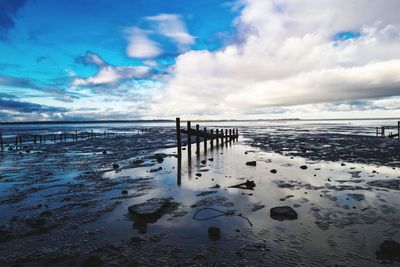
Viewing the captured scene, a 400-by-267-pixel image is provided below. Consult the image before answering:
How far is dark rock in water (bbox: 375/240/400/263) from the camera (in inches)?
206

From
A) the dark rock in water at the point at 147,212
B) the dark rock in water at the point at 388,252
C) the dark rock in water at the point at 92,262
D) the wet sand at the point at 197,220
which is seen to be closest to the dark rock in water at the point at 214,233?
the wet sand at the point at 197,220

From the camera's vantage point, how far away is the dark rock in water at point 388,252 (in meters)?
5.23

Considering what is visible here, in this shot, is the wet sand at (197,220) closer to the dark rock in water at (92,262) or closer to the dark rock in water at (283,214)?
the dark rock in water at (92,262)

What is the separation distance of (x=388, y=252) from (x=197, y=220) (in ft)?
15.0

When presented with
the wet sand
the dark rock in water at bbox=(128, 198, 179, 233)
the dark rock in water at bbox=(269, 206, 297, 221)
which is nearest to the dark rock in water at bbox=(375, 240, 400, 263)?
the wet sand

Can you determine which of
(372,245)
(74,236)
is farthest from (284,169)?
(74,236)

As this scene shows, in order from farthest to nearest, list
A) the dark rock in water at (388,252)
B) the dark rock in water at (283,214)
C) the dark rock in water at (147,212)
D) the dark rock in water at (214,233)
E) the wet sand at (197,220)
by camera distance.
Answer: the dark rock in water at (283,214) → the dark rock in water at (147,212) → the dark rock in water at (214,233) → the wet sand at (197,220) → the dark rock in water at (388,252)

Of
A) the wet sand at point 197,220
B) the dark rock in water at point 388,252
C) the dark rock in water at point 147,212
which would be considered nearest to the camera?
the dark rock in water at point 388,252

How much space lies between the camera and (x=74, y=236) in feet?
21.9

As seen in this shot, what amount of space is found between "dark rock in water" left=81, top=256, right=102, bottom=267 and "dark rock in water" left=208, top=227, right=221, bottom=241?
2.58m

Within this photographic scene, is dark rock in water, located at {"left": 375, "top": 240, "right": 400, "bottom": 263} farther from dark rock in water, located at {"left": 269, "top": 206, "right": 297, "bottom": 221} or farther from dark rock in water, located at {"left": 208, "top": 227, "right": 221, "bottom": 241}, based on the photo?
dark rock in water, located at {"left": 208, "top": 227, "right": 221, "bottom": 241}

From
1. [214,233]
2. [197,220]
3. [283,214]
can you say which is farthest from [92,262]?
[283,214]

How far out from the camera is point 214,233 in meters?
6.51

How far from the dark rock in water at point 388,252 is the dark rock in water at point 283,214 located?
7.73ft
